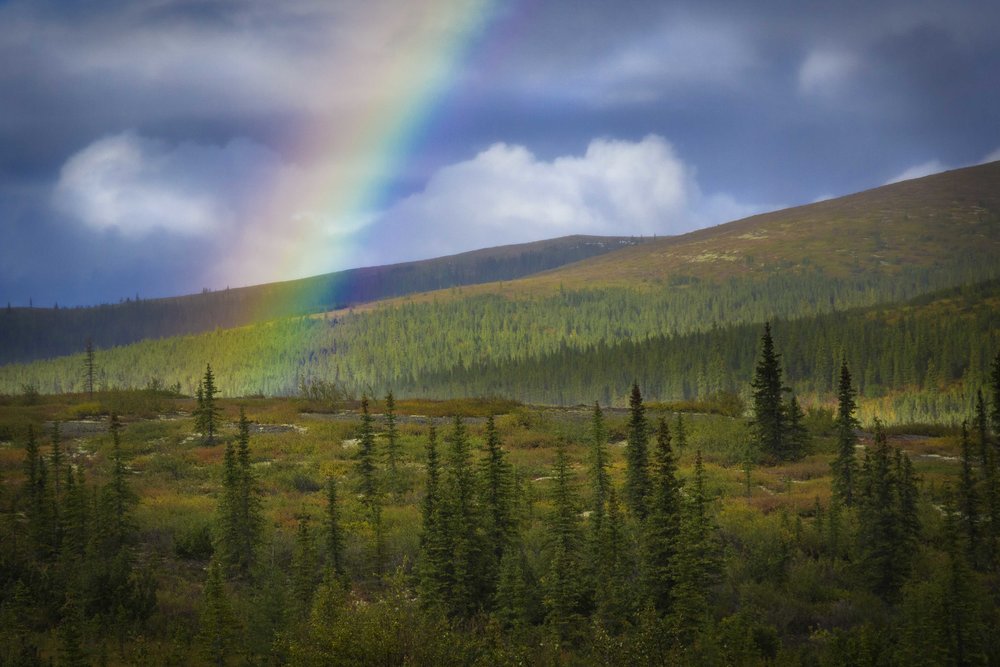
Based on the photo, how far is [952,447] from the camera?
145ft

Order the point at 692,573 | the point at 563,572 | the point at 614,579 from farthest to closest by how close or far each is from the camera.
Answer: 1. the point at 614,579
2. the point at 563,572
3. the point at 692,573

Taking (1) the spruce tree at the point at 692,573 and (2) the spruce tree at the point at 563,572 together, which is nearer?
(1) the spruce tree at the point at 692,573

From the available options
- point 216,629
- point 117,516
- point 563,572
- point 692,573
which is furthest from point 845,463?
point 117,516

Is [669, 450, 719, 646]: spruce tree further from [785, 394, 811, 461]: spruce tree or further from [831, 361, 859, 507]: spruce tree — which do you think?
[785, 394, 811, 461]: spruce tree

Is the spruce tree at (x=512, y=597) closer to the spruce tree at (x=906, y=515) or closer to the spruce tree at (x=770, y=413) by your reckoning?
the spruce tree at (x=906, y=515)

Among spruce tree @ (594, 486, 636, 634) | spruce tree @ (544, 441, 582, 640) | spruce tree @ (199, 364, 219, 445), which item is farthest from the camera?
spruce tree @ (199, 364, 219, 445)

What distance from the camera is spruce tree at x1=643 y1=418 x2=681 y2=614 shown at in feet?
53.2

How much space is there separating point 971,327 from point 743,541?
100988mm

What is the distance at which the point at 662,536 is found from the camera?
17.1 metres

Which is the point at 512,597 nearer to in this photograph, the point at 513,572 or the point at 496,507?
the point at 513,572

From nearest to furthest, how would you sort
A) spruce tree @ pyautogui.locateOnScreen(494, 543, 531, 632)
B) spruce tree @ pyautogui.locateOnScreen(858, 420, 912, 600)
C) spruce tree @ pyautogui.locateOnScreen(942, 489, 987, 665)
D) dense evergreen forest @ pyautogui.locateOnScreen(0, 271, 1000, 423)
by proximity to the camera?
spruce tree @ pyautogui.locateOnScreen(942, 489, 987, 665)
spruce tree @ pyautogui.locateOnScreen(494, 543, 531, 632)
spruce tree @ pyautogui.locateOnScreen(858, 420, 912, 600)
dense evergreen forest @ pyautogui.locateOnScreen(0, 271, 1000, 423)

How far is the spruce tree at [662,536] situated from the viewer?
16.2 meters

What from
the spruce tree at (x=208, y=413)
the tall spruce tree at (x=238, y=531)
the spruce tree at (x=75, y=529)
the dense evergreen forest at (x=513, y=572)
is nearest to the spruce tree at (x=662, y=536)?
the dense evergreen forest at (x=513, y=572)

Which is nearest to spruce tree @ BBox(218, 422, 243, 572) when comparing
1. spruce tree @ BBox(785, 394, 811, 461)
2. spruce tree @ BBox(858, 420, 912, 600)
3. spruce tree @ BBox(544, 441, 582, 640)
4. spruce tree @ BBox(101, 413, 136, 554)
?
spruce tree @ BBox(101, 413, 136, 554)
